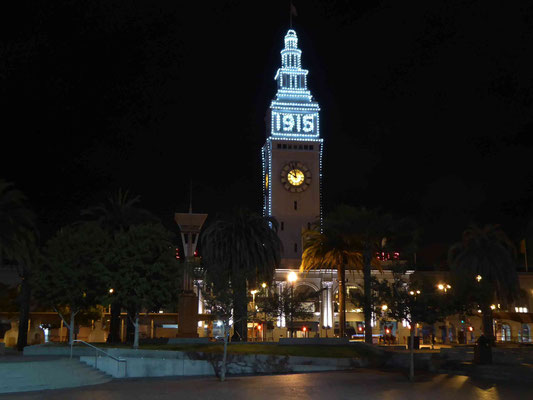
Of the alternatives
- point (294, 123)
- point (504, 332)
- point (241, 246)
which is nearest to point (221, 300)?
point (241, 246)

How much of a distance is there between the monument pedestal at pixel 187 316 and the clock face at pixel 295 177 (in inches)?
1822

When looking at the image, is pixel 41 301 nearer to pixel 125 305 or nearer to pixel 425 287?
pixel 125 305

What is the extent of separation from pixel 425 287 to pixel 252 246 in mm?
17777

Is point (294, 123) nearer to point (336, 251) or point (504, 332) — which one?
point (504, 332)

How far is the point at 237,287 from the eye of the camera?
99.3 ft

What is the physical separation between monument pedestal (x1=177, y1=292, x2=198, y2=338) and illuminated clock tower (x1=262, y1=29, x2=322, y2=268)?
142 ft

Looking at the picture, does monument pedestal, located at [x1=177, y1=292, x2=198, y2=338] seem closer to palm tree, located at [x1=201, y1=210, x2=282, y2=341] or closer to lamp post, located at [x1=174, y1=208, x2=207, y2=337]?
lamp post, located at [x1=174, y1=208, x2=207, y2=337]

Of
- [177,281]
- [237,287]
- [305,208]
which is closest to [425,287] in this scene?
[237,287]

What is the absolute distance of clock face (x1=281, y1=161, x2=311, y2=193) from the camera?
89.8m

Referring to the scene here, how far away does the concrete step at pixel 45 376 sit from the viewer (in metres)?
23.8

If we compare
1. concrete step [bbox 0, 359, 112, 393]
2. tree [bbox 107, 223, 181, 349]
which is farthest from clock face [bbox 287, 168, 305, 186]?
concrete step [bbox 0, 359, 112, 393]

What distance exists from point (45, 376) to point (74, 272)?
13.5 meters

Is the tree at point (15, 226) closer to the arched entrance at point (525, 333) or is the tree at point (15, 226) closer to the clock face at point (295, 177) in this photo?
the arched entrance at point (525, 333)

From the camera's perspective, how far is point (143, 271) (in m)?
37.5
